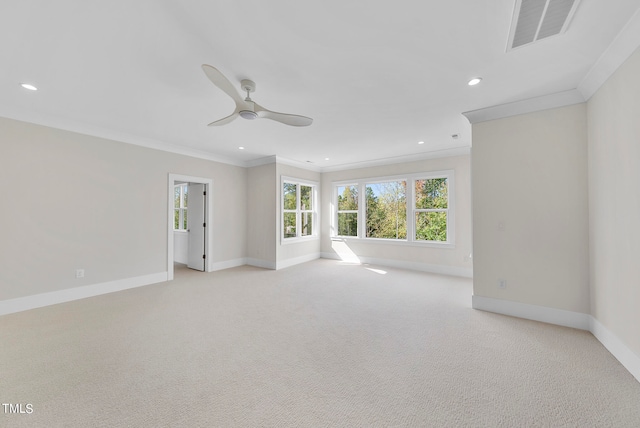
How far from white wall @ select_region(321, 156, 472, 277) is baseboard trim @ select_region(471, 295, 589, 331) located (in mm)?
1896

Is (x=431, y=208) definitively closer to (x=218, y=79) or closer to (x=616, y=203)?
(x=616, y=203)

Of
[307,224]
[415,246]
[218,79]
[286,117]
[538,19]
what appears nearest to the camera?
[538,19]

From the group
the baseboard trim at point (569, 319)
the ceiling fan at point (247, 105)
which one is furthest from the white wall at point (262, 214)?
the baseboard trim at point (569, 319)

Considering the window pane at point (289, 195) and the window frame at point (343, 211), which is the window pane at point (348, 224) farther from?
the window pane at point (289, 195)

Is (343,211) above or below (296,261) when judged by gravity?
above

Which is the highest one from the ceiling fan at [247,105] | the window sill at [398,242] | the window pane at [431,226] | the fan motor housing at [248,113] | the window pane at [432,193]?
the ceiling fan at [247,105]

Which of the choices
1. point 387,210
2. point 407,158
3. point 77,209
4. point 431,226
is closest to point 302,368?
point 77,209

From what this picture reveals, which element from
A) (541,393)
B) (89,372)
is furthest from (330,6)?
(89,372)

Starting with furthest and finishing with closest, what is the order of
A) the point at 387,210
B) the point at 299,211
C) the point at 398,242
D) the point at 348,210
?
the point at 348,210
the point at 299,211
the point at 387,210
the point at 398,242

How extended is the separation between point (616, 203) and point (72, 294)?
6.55 meters

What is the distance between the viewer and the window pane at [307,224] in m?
6.74

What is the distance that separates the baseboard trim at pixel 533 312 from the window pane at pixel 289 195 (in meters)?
4.28

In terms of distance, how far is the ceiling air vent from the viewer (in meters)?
1.57

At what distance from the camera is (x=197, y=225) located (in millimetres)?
5730
